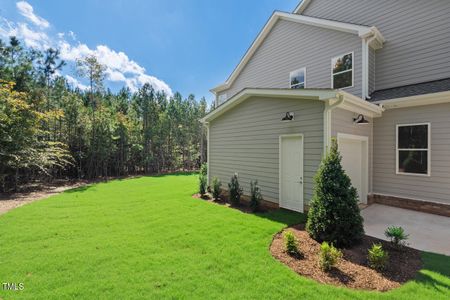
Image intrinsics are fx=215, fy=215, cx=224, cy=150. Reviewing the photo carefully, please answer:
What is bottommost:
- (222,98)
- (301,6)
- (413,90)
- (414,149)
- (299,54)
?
(414,149)

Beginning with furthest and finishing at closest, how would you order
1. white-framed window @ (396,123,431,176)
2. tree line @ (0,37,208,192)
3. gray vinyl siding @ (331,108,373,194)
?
tree line @ (0,37,208,192), white-framed window @ (396,123,431,176), gray vinyl siding @ (331,108,373,194)

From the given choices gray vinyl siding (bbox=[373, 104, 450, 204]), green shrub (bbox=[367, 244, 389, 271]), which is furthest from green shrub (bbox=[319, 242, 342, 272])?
gray vinyl siding (bbox=[373, 104, 450, 204])

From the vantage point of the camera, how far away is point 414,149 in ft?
21.7

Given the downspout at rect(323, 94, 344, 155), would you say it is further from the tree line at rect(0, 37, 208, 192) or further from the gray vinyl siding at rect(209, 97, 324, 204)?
the tree line at rect(0, 37, 208, 192)

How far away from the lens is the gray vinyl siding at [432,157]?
20.1 ft

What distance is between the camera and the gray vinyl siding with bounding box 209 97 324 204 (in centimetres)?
585

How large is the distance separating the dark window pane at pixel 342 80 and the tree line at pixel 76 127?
13.5m

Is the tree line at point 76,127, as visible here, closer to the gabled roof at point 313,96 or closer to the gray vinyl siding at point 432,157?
the gabled roof at point 313,96

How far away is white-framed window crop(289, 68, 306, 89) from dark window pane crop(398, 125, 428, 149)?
13.5 ft

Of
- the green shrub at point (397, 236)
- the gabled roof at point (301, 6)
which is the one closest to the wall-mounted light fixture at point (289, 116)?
the green shrub at point (397, 236)

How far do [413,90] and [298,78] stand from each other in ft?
13.8

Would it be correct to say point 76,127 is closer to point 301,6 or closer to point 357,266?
point 301,6

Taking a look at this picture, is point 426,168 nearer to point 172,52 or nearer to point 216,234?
point 216,234

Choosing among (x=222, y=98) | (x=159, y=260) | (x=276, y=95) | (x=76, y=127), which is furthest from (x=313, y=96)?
(x=76, y=127)
